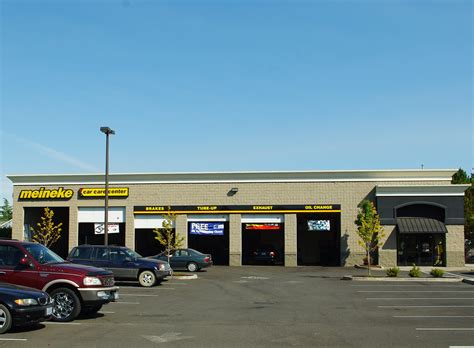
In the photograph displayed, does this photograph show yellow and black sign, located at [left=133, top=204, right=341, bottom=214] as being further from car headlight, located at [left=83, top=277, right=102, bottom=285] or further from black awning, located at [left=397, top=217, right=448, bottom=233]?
car headlight, located at [left=83, top=277, right=102, bottom=285]

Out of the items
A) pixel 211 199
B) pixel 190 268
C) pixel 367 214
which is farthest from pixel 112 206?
pixel 367 214

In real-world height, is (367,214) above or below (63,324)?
above

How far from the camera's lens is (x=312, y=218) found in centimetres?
4031

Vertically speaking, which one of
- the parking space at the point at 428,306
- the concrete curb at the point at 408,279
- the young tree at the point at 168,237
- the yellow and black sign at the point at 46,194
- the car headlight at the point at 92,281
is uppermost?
the yellow and black sign at the point at 46,194

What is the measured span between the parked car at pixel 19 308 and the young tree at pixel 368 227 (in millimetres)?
24078

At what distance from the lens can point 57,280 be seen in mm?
Answer: 13000

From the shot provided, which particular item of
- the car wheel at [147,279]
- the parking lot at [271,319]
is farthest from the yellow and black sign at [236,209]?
the car wheel at [147,279]

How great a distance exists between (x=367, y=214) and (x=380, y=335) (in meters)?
25.5

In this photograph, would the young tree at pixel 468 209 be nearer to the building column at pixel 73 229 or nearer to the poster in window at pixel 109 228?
the poster in window at pixel 109 228

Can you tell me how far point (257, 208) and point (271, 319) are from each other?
2588 cm

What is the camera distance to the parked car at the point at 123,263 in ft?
70.6

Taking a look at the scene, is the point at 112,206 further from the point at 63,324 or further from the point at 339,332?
the point at 339,332

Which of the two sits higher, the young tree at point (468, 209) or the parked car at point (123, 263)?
the young tree at point (468, 209)

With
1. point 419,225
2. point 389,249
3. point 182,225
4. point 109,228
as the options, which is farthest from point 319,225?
point 109,228
